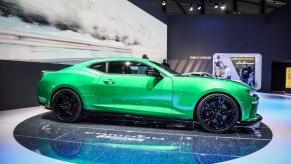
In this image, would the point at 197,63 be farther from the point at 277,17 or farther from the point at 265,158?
the point at 265,158

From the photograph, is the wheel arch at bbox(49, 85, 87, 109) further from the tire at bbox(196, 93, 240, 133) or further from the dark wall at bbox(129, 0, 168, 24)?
the dark wall at bbox(129, 0, 168, 24)

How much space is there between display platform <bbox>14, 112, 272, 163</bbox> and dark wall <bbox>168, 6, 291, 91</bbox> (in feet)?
33.0

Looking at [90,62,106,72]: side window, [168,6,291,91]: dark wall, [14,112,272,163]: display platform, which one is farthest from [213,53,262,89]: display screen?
[90,62,106,72]: side window

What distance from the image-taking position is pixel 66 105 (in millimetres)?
4258

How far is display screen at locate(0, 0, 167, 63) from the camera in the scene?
5.32 m

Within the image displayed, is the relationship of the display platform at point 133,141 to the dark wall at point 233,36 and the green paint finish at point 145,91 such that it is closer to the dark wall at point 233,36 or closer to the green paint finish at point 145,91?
the green paint finish at point 145,91

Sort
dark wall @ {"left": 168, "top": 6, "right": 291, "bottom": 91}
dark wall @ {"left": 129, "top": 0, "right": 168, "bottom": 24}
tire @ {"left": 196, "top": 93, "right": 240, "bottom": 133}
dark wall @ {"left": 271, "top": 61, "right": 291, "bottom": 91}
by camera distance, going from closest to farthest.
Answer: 1. tire @ {"left": 196, "top": 93, "right": 240, "bottom": 133}
2. dark wall @ {"left": 129, "top": 0, "right": 168, "bottom": 24}
3. dark wall @ {"left": 168, "top": 6, "right": 291, "bottom": 91}
4. dark wall @ {"left": 271, "top": 61, "right": 291, "bottom": 91}

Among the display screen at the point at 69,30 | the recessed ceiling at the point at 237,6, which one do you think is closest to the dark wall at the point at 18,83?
the display screen at the point at 69,30

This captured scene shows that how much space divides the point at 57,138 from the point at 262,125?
11.5 ft

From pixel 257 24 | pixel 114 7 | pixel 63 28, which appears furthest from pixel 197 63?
pixel 63 28

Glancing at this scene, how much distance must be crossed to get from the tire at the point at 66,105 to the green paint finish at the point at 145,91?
0.11 meters

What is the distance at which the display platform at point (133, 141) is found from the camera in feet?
8.54

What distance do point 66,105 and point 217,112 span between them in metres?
2.61

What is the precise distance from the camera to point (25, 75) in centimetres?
581
